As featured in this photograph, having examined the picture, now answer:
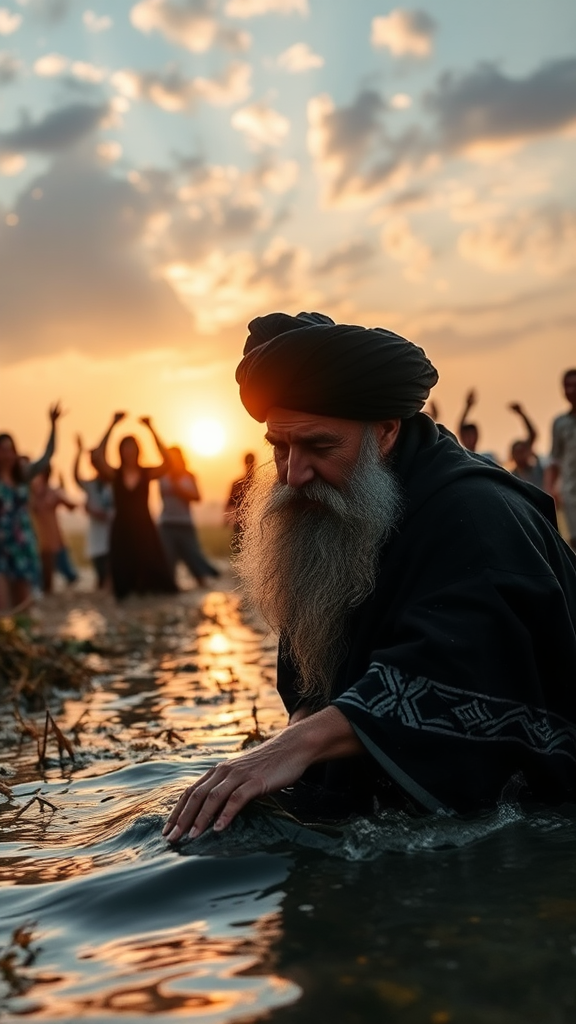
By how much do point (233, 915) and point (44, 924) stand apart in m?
0.45

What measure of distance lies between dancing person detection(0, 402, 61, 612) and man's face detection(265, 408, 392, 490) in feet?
31.2

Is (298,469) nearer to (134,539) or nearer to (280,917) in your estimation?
(280,917)

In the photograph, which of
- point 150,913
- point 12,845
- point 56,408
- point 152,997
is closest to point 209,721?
point 12,845

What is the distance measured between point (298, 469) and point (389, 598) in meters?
0.48

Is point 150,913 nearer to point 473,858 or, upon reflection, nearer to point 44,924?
point 44,924

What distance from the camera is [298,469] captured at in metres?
3.72

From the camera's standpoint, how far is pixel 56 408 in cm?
1280

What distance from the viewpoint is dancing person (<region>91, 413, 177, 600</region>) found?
17.5m

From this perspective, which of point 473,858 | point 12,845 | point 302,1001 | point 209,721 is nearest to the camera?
point 302,1001

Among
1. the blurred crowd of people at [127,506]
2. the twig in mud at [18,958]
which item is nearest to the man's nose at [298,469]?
the twig in mud at [18,958]

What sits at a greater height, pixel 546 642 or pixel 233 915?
pixel 546 642

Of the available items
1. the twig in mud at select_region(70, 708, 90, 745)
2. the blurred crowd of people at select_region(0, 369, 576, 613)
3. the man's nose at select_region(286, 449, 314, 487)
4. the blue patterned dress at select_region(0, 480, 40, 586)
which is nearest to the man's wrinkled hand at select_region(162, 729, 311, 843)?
the man's nose at select_region(286, 449, 314, 487)

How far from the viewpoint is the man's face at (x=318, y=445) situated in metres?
3.73

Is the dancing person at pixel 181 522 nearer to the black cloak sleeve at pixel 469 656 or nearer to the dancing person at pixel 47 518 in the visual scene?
the dancing person at pixel 47 518
